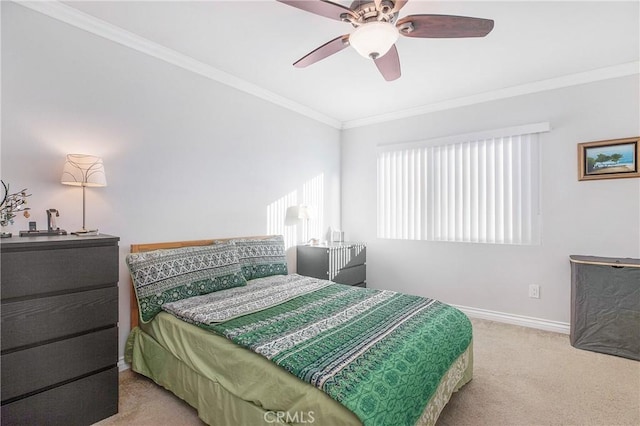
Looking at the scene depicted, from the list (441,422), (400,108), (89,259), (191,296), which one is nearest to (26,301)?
(89,259)

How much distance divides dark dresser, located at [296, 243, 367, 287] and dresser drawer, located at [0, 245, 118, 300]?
86.4 inches

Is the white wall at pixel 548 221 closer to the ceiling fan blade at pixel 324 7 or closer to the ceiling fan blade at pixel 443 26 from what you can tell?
the ceiling fan blade at pixel 443 26

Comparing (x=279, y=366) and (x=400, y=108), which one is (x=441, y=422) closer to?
(x=279, y=366)

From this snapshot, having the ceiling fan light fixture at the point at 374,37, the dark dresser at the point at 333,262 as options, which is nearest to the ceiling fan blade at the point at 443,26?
the ceiling fan light fixture at the point at 374,37

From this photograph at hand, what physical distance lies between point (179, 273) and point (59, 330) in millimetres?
757

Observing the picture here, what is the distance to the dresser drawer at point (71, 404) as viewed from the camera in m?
1.57

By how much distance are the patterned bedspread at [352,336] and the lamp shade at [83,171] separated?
1.00 m

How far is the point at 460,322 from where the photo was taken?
2.08 metres

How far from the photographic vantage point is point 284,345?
1.55 meters

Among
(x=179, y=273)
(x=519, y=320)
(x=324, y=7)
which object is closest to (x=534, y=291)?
(x=519, y=320)

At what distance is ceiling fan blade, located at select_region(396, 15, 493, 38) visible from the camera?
1660mm

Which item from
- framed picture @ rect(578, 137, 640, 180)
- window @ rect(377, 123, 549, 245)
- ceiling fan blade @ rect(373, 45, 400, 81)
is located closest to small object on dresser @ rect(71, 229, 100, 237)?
ceiling fan blade @ rect(373, 45, 400, 81)

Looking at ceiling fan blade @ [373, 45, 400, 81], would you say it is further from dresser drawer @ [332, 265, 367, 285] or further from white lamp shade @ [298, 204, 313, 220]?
dresser drawer @ [332, 265, 367, 285]

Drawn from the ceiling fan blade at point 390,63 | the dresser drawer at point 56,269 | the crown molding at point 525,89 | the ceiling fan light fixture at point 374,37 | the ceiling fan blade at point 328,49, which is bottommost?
the dresser drawer at point 56,269
